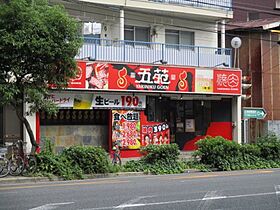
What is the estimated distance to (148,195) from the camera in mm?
12086

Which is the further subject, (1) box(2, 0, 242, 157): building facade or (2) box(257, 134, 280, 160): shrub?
(1) box(2, 0, 242, 157): building facade

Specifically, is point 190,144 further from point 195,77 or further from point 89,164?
point 89,164

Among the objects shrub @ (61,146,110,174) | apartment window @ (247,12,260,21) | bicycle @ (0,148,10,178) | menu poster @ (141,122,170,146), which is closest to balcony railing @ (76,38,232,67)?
menu poster @ (141,122,170,146)

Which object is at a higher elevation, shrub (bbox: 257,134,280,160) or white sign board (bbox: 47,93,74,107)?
white sign board (bbox: 47,93,74,107)

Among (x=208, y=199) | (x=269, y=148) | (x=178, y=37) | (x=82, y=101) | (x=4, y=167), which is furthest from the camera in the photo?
(x=178, y=37)

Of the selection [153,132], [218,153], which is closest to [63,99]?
[153,132]

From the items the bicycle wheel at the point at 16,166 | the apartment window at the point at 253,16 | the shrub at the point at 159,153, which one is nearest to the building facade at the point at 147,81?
the shrub at the point at 159,153

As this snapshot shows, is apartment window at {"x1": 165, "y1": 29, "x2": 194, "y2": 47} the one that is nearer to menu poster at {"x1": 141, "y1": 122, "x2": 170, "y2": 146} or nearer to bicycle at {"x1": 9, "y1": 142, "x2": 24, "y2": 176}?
menu poster at {"x1": 141, "y1": 122, "x2": 170, "y2": 146}

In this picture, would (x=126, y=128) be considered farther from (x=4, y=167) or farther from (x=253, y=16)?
(x=253, y=16)

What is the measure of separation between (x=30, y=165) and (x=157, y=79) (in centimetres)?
884

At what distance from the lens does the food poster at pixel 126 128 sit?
76.6 feet

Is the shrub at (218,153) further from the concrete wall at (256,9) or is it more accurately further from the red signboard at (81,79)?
the concrete wall at (256,9)

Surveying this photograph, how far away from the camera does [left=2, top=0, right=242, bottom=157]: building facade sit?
74.7ft

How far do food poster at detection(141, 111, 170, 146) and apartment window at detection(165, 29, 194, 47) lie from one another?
15.0 feet
